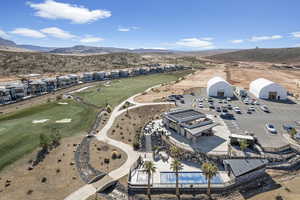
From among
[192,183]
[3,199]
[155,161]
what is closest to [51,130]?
[3,199]

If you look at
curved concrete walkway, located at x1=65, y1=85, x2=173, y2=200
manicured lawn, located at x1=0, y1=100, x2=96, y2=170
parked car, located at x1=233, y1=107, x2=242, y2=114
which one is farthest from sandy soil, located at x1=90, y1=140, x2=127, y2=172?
parked car, located at x1=233, y1=107, x2=242, y2=114

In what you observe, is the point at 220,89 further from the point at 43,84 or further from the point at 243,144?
the point at 43,84

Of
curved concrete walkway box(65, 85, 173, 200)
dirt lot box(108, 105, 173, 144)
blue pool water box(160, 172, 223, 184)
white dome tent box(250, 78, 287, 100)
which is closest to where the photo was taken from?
curved concrete walkway box(65, 85, 173, 200)

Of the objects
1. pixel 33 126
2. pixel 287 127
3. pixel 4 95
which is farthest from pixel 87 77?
pixel 287 127

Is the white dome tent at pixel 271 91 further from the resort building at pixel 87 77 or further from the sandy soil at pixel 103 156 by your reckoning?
the resort building at pixel 87 77

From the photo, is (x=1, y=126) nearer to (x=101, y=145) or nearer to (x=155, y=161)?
(x=101, y=145)

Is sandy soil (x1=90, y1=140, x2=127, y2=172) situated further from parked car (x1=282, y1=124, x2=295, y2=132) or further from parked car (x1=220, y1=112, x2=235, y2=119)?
parked car (x1=282, y1=124, x2=295, y2=132)
